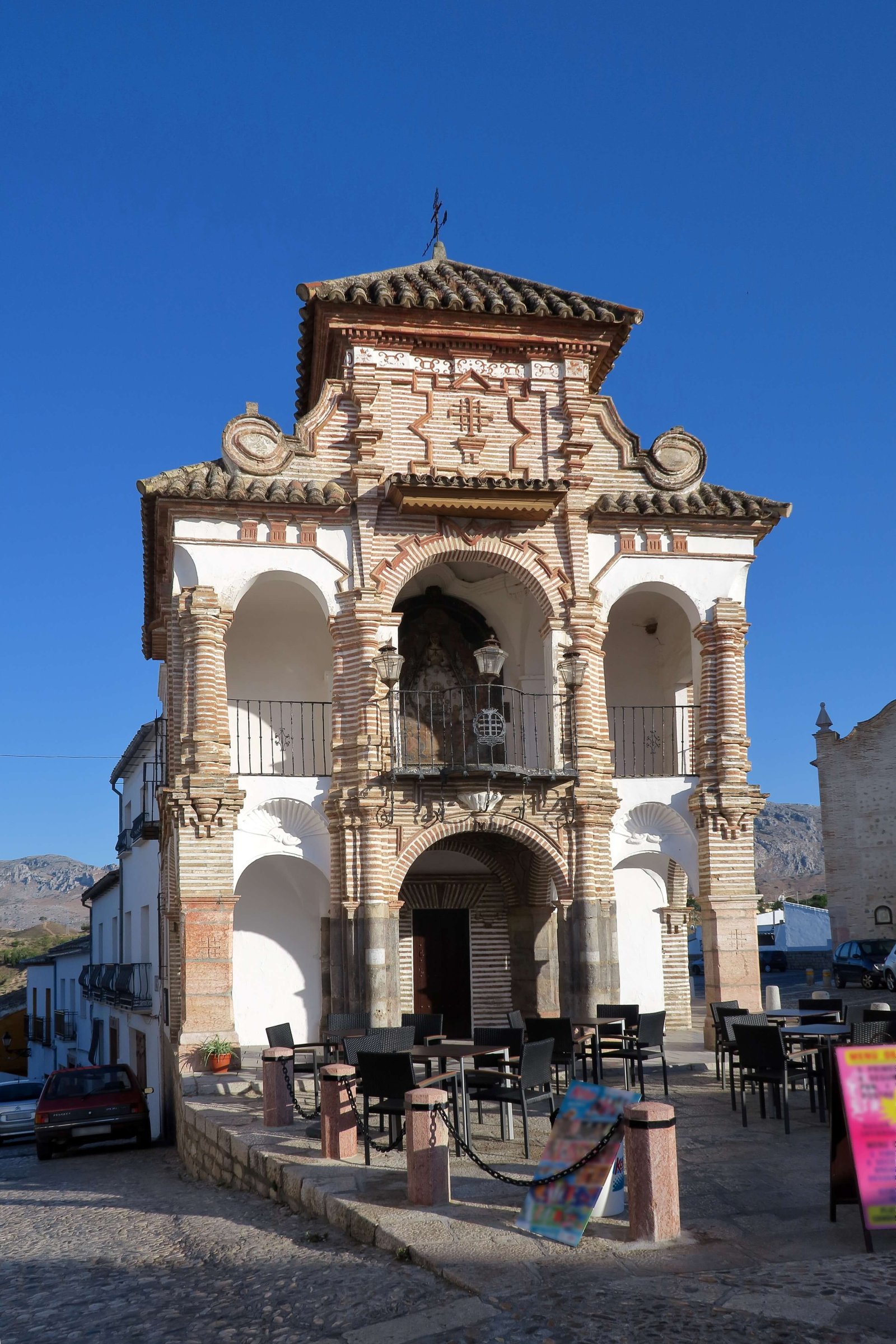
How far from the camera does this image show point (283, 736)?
1722 centimetres

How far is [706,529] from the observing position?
16.5 meters

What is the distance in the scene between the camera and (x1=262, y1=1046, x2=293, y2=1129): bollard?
10.7 m

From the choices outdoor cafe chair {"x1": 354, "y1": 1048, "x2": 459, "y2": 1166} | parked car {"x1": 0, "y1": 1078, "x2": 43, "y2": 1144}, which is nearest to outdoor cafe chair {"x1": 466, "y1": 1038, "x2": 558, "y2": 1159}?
outdoor cafe chair {"x1": 354, "y1": 1048, "x2": 459, "y2": 1166}

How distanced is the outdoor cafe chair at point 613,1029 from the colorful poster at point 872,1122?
5095 millimetres

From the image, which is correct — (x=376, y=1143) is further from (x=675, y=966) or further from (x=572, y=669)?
(x=675, y=966)

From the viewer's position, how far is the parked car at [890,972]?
1137 inches

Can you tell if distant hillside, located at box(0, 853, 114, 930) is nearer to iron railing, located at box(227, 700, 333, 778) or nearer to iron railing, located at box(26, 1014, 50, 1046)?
iron railing, located at box(26, 1014, 50, 1046)

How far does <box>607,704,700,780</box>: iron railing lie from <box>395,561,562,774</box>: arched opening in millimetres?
1688

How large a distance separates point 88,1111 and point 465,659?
8.10 metres

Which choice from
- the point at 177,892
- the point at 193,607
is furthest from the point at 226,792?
the point at 193,607

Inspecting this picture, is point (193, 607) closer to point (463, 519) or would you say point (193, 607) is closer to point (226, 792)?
point (226, 792)

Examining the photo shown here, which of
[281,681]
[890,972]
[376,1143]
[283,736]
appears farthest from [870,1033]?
[890,972]

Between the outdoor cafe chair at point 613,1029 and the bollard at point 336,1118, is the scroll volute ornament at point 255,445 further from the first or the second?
the bollard at point 336,1118

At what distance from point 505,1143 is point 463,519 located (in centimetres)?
846
